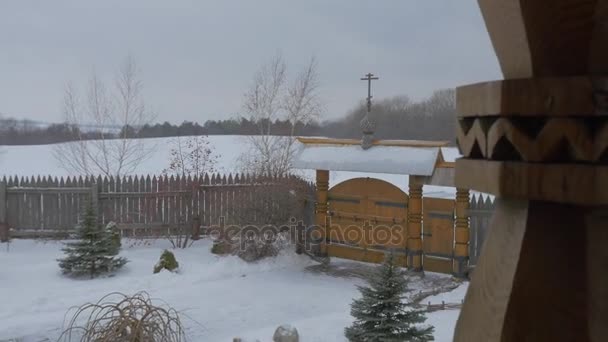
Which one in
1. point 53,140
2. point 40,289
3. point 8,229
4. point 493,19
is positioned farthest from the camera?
point 53,140

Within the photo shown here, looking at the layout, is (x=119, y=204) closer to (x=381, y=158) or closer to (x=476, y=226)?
(x=381, y=158)

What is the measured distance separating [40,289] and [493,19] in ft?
30.6

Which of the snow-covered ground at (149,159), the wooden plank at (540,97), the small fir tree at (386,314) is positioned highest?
the wooden plank at (540,97)

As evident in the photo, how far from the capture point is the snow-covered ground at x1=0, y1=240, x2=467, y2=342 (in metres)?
6.67

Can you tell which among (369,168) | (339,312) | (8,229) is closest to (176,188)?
(8,229)

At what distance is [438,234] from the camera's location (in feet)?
30.6

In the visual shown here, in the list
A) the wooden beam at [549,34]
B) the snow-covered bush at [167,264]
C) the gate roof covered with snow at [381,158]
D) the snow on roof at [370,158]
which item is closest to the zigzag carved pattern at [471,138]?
the wooden beam at [549,34]

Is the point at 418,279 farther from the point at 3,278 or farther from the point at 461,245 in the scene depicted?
the point at 3,278

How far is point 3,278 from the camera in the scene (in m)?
9.05

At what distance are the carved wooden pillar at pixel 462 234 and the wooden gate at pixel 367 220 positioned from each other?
993 mm

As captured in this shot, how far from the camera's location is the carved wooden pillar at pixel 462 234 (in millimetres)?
8922

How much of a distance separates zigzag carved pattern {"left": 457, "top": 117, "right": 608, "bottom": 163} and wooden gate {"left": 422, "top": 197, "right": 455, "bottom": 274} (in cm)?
873

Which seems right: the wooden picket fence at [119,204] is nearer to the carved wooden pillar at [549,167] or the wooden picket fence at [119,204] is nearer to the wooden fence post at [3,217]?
the wooden fence post at [3,217]

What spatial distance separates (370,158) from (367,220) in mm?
1320
